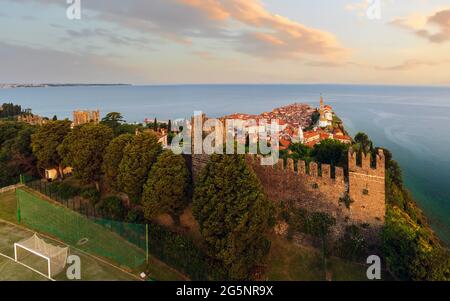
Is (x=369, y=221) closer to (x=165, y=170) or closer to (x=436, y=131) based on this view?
(x=165, y=170)

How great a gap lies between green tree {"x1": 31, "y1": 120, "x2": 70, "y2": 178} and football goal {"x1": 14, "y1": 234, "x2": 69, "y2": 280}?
10251 mm

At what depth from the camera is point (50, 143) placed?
27.1 meters

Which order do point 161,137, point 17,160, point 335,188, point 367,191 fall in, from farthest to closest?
1. point 161,137
2. point 17,160
3. point 335,188
4. point 367,191

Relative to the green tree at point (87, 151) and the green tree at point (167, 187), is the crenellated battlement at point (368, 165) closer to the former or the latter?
the green tree at point (167, 187)

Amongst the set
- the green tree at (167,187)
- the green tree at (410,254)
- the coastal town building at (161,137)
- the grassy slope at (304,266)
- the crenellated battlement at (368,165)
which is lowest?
the grassy slope at (304,266)

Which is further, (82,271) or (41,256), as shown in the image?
(41,256)

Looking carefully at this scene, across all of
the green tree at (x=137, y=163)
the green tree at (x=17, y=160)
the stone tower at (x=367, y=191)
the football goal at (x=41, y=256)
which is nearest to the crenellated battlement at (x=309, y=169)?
the stone tower at (x=367, y=191)

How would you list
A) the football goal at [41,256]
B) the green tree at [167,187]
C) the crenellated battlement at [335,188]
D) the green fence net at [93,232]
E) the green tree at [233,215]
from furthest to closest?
the green tree at [167,187] → the green fence net at [93,232] → the crenellated battlement at [335,188] → the football goal at [41,256] → the green tree at [233,215]

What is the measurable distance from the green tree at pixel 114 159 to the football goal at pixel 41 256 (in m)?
5.85

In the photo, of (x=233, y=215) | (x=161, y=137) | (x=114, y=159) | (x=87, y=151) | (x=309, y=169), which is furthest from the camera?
(x=161, y=137)

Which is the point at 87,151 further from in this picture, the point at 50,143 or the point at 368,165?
the point at 368,165

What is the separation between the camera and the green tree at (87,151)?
23.7 m

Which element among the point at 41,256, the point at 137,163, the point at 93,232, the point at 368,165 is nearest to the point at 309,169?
the point at 368,165

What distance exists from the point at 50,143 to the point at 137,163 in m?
11.4
